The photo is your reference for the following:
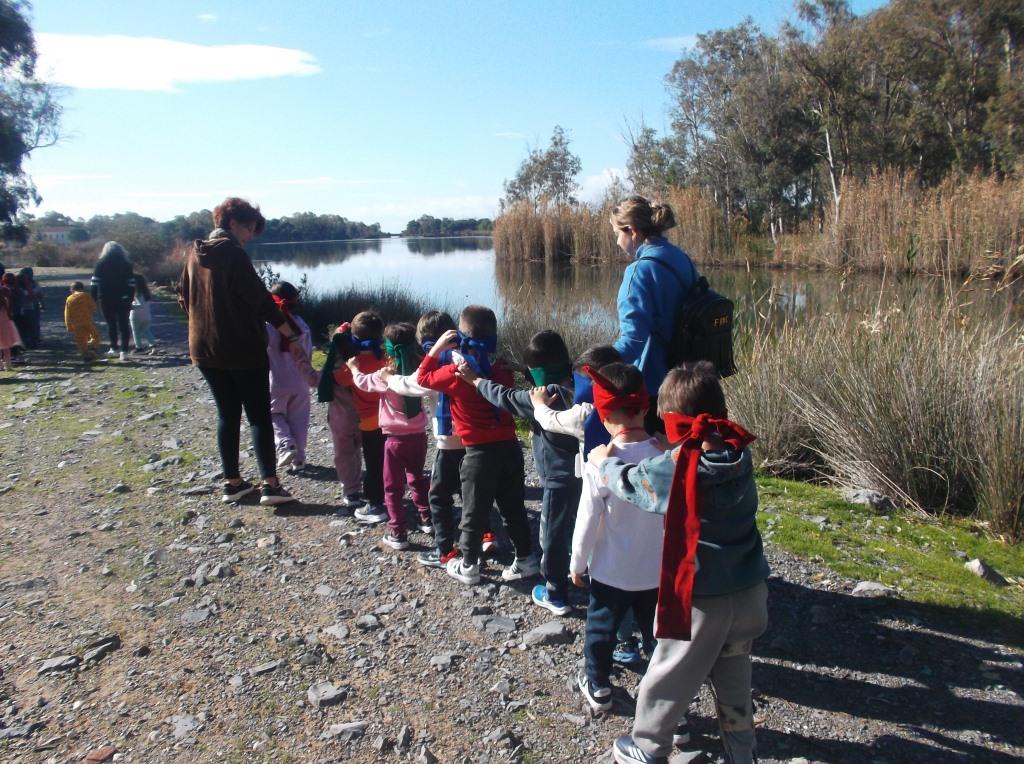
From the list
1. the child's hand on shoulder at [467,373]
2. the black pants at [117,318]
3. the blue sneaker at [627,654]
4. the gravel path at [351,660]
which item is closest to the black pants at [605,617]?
the gravel path at [351,660]

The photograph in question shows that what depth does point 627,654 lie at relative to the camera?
10.5 ft

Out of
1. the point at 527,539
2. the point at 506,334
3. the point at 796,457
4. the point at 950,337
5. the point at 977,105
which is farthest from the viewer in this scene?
the point at 977,105

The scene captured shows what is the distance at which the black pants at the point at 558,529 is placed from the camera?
3523 mm

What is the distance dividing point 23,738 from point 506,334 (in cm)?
913

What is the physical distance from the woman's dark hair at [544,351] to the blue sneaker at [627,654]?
1250 millimetres

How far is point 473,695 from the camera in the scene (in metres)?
3.00

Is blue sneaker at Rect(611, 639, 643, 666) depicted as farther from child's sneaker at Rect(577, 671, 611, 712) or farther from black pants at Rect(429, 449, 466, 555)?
black pants at Rect(429, 449, 466, 555)

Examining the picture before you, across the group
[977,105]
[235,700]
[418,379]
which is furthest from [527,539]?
[977,105]

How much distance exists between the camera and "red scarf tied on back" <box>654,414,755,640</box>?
2219 millimetres

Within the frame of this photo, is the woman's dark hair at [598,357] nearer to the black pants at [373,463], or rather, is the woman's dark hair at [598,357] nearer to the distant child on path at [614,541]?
the distant child on path at [614,541]

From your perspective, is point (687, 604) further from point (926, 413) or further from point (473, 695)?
point (926, 413)

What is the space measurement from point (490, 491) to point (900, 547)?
7.94ft

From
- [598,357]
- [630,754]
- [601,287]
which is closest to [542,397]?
[598,357]

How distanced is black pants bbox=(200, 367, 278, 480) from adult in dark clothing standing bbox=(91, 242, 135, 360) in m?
7.57
